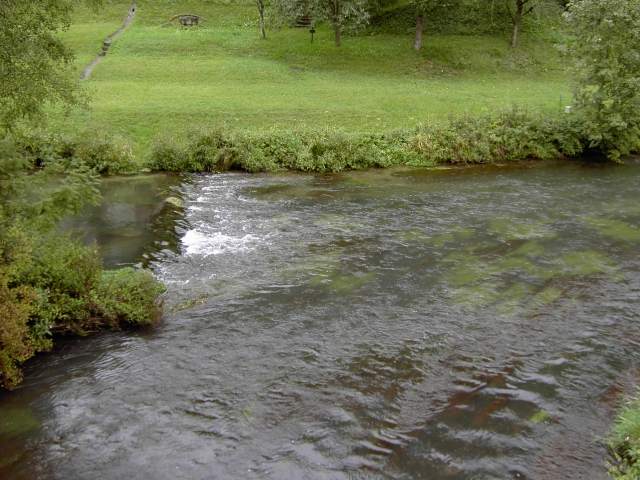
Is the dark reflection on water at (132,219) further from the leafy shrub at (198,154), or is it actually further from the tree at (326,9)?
the tree at (326,9)

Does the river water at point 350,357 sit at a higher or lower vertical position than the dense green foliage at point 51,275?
lower

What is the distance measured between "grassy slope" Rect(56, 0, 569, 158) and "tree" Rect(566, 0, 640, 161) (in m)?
3.91

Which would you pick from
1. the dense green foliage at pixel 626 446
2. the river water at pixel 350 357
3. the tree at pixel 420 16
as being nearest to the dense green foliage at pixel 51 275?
the river water at pixel 350 357

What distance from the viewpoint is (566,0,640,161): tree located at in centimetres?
2894

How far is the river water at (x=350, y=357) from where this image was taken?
9.52 m

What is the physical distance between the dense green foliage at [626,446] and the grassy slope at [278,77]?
22315 mm

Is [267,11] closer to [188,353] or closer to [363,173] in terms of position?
[363,173]

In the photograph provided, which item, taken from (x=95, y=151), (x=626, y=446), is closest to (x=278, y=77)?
(x=95, y=151)

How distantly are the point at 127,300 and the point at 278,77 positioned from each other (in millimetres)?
29884

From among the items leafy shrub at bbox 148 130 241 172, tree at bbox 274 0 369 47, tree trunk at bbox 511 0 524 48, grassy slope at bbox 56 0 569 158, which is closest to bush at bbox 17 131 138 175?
leafy shrub at bbox 148 130 241 172

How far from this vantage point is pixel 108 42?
47.1 m

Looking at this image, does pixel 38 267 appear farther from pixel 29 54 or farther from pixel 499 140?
pixel 499 140

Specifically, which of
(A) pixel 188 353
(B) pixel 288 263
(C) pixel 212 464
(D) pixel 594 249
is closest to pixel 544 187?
(D) pixel 594 249

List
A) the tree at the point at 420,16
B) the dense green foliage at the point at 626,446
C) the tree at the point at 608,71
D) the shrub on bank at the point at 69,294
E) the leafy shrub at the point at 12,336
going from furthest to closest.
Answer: the tree at the point at 420,16 → the tree at the point at 608,71 → the shrub on bank at the point at 69,294 → the leafy shrub at the point at 12,336 → the dense green foliage at the point at 626,446
